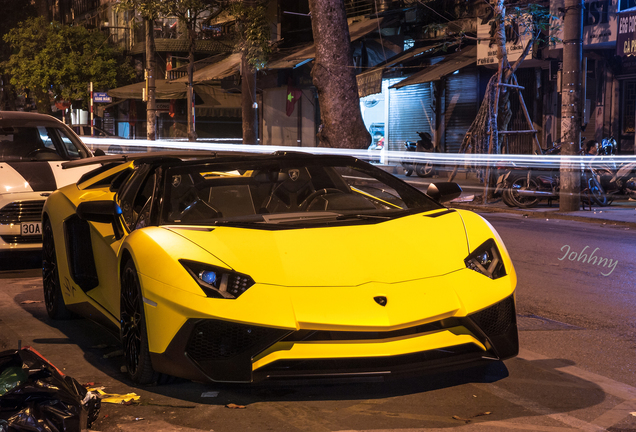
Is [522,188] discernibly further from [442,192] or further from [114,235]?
[114,235]

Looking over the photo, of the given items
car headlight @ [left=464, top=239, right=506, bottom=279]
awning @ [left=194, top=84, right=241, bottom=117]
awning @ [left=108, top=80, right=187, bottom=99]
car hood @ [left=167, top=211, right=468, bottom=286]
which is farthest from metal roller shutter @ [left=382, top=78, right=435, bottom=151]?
car hood @ [left=167, top=211, right=468, bottom=286]

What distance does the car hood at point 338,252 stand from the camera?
13.0 ft

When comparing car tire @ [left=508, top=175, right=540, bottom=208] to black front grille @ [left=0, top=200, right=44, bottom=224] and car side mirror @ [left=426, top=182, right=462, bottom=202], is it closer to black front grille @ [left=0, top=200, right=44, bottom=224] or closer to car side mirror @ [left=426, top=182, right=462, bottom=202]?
black front grille @ [left=0, top=200, right=44, bottom=224]

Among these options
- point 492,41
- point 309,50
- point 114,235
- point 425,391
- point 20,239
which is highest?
point 309,50

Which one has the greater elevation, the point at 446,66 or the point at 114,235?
the point at 446,66

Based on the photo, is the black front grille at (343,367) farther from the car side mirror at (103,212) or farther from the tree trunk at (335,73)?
the tree trunk at (335,73)

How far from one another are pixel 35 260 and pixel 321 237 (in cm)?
623

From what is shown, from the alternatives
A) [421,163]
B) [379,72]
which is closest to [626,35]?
[421,163]

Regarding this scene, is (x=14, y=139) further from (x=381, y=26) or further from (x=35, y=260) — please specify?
(x=381, y=26)

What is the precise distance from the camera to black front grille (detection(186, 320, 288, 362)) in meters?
3.80

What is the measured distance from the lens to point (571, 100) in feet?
48.9

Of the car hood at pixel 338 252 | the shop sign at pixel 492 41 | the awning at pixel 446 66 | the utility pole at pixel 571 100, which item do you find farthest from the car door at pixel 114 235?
the awning at pixel 446 66

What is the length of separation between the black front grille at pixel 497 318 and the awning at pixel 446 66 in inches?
725

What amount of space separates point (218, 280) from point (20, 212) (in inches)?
200
